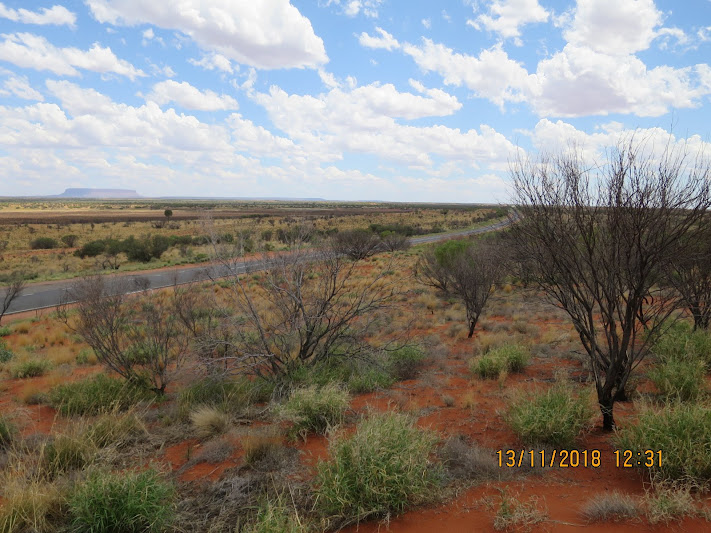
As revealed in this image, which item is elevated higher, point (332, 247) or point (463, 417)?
point (332, 247)

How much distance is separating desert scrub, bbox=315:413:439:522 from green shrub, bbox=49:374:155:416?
4.40m

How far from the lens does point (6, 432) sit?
5.77m

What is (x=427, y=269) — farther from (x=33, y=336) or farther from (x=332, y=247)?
(x=33, y=336)

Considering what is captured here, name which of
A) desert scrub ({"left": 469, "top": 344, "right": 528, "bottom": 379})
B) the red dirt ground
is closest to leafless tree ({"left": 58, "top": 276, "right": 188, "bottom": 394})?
the red dirt ground

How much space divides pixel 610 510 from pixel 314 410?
3388 millimetres

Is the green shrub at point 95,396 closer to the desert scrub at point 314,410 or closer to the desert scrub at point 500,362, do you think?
the desert scrub at point 314,410

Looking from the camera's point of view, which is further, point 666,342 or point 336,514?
point 666,342

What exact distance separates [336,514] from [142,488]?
5.89 feet

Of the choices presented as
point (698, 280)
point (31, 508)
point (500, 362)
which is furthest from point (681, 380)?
point (31, 508)

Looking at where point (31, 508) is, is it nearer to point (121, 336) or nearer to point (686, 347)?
point (121, 336)

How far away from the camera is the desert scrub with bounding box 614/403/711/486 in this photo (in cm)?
384

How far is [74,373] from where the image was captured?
953cm

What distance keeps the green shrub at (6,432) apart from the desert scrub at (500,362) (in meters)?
7.29

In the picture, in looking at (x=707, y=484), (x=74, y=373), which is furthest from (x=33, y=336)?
(x=707, y=484)
